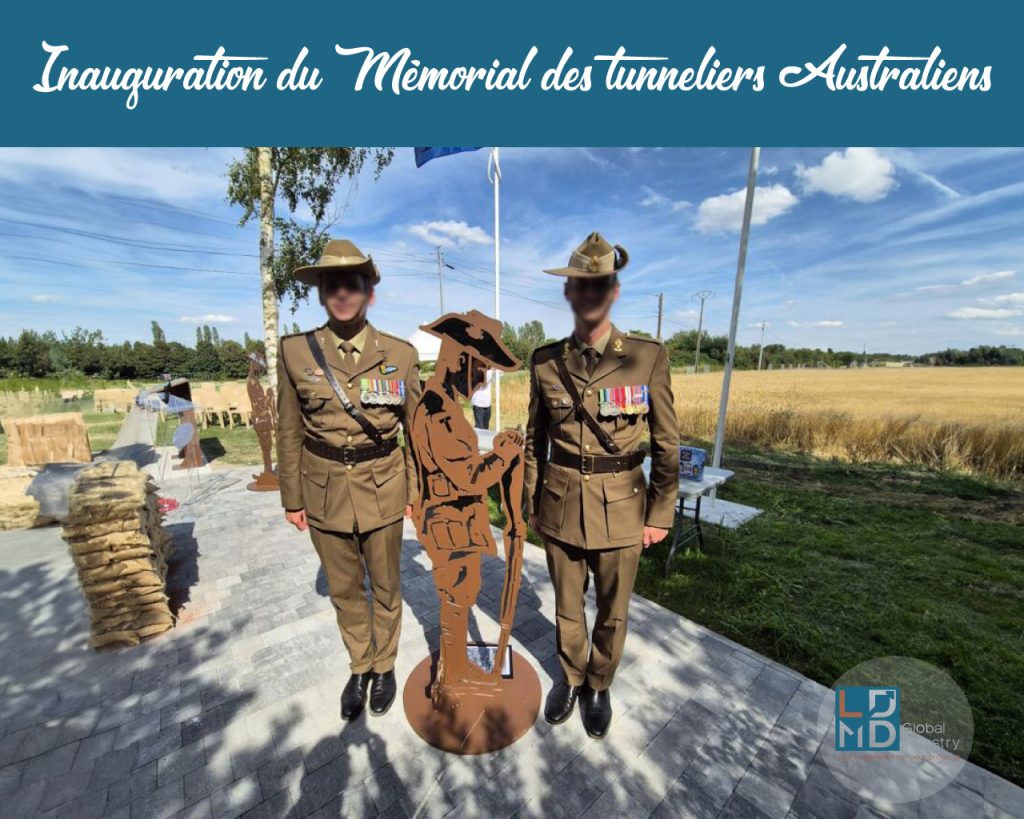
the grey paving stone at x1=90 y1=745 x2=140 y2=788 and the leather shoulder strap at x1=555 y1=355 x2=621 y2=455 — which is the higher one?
the leather shoulder strap at x1=555 y1=355 x2=621 y2=455

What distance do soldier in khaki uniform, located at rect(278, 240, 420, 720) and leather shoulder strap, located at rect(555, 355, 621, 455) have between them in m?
0.85

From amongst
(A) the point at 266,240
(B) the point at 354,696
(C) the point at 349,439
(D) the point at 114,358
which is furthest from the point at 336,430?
(D) the point at 114,358

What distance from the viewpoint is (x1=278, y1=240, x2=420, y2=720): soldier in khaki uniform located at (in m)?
2.34

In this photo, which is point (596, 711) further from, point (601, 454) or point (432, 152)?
point (432, 152)

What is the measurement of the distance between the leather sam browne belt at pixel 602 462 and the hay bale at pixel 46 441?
8.94 meters

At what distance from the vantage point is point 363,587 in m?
2.56

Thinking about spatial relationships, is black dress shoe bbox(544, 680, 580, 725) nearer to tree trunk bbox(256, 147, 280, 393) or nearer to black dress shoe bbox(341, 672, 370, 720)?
black dress shoe bbox(341, 672, 370, 720)

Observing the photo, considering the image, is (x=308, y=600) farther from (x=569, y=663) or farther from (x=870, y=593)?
(x=870, y=593)

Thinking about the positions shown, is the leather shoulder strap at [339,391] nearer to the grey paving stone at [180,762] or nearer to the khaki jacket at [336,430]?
the khaki jacket at [336,430]

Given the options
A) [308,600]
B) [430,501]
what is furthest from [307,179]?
[430,501]

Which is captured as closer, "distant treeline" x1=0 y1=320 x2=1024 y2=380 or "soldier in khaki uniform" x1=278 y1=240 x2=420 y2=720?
"soldier in khaki uniform" x1=278 y1=240 x2=420 y2=720

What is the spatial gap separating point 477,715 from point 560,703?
490 millimetres

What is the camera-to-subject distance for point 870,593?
149 inches

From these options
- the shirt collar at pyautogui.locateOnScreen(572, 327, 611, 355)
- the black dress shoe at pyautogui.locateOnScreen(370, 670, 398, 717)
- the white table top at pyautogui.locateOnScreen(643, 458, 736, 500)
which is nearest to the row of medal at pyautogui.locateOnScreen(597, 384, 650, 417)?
the shirt collar at pyautogui.locateOnScreen(572, 327, 611, 355)
